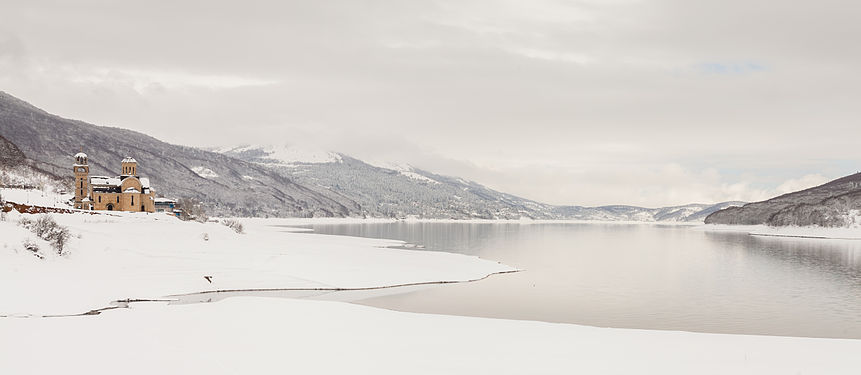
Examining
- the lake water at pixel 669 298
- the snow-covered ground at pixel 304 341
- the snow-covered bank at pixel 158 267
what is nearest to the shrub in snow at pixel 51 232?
the snow-covered bank at pixel 158 267

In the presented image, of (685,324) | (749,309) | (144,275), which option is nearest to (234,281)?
(144,275)

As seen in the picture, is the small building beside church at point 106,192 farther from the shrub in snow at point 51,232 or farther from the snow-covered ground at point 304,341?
the snow-covered ground at point 304,341

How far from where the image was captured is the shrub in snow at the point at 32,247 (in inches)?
1690

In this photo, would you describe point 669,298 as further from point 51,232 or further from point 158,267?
point 51,232

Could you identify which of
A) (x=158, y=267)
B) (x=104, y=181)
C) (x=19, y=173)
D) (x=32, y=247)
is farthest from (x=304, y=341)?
(x=19, y=173)

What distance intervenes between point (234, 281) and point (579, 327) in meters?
30.1

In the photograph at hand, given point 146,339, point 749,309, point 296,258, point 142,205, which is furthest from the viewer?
point 142,205

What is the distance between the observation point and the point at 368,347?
74.3 ft

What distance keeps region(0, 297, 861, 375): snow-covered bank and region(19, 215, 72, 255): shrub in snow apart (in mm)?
20688

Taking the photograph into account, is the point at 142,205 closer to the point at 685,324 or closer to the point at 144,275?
the point at 144,275

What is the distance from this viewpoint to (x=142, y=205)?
106m

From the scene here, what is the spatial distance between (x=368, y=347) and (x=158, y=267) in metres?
33.1

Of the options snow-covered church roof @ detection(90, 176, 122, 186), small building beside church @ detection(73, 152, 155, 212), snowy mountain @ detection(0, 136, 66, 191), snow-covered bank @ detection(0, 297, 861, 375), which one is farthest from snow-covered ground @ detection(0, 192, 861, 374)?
snowy mountain @ detection(0, 136, 66, 191)

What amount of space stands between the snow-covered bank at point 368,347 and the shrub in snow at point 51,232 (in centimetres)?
2069
